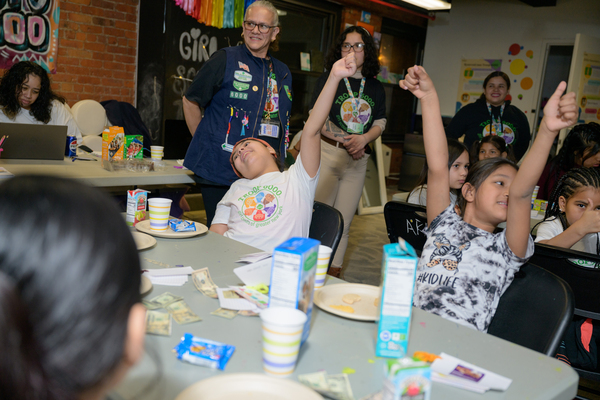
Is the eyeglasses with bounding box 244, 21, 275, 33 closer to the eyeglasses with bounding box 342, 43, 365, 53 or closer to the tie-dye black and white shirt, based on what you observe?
the eyeglasses with bounding box 342, 43, 365, 53

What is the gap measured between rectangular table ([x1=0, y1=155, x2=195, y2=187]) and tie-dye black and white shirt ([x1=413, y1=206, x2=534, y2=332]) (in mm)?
1687

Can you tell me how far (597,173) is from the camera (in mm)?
2295

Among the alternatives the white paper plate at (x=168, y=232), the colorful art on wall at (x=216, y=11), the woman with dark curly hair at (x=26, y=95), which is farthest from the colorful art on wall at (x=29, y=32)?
the white paper plate at (x=168, y=232)


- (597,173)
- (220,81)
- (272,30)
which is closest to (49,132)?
(220,81)

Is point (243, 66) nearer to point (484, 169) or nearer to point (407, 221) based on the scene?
point (407, 221)

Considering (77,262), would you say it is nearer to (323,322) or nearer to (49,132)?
(323,322)

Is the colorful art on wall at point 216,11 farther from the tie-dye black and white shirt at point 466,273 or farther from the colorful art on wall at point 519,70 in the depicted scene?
the colorful art on wall at point 519,70

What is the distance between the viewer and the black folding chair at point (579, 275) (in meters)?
1.64

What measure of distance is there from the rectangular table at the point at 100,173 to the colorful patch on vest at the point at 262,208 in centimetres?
95

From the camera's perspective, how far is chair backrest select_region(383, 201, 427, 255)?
6.44ft

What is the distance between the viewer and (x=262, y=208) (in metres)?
1.94

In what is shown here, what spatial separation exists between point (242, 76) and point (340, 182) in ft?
3.60

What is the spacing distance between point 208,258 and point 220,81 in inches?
48.8

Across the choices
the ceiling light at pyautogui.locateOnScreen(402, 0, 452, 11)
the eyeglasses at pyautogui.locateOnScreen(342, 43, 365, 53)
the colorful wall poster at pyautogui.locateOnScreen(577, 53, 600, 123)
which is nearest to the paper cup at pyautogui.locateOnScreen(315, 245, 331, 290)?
the eyeglasses at pyautogui.locateOnScreen(342, 43, 365, 53)
